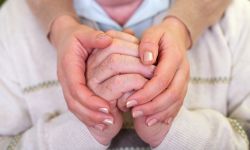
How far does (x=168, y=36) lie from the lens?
79 cm

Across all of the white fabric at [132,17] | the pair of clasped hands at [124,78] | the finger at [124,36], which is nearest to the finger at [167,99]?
the pair of clasped hands at [124,78]

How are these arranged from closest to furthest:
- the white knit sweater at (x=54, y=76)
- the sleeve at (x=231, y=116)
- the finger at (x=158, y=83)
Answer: the finger at (x=158, y=83) < the sleeve at (x=231, y=116) < the white knit sweater at (x=54, y=76)

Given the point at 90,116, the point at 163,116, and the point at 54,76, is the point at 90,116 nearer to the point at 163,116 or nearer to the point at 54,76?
the point at 163,116

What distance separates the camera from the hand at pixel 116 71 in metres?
0.76

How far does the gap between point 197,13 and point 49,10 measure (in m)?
0.31

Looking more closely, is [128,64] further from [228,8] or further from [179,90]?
[228,8]

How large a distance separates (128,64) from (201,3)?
252 millimetres

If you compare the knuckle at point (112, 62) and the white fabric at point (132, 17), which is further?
the white fabric at point (132, 17)

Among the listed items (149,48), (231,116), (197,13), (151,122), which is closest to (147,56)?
(149,48)

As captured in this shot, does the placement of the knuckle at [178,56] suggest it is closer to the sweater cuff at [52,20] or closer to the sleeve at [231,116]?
the sleeve at [231,116]

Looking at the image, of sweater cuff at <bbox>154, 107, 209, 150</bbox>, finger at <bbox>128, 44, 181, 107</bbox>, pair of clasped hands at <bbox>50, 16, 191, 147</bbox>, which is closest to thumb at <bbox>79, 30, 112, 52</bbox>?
pair of clasped hands at <bbox>50, 16, 191, 147</bbox>

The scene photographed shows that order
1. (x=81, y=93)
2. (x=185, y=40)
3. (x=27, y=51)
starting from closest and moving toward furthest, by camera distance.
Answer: (x=81, y=93) → (x=185, y=40) → (x=27, y=51)

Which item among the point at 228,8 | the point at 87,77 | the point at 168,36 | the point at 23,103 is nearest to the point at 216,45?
the point at 228,8

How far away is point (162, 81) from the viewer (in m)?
0.73
